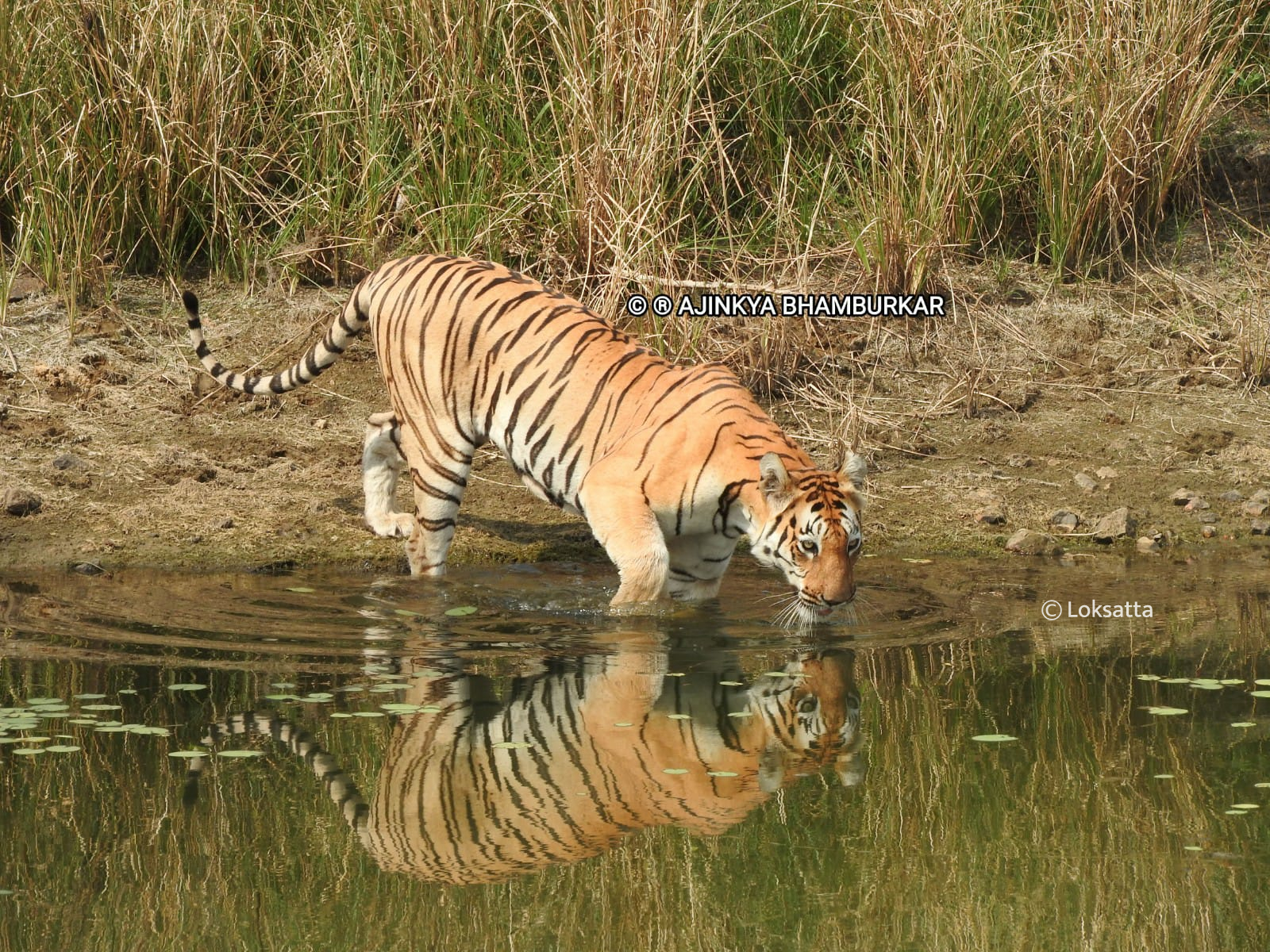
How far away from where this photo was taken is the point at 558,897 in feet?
11.2

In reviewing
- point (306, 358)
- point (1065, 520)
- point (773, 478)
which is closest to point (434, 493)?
point (306, 358)

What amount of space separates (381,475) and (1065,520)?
2.72 m

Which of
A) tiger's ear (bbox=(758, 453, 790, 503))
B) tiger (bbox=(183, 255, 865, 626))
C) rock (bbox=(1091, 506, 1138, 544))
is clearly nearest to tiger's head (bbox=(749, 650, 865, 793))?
tiger (bbox=(183, 255, 865, 626))

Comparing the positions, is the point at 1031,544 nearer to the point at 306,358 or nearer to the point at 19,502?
the point at 306,358

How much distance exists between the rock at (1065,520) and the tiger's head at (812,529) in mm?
1777

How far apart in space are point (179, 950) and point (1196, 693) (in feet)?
9.66

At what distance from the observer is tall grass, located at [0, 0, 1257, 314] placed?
26.6 ft

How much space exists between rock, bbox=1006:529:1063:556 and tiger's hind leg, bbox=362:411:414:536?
2.33 m

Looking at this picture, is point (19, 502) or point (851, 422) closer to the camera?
point (19, 502)

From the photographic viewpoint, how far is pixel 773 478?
541cm

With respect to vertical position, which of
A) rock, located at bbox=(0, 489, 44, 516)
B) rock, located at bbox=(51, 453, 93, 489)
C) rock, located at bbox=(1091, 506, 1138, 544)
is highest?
rock, located at bbox=(51, 453, 93, 489)

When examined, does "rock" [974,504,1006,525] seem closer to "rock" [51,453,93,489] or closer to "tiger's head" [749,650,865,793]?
"tiger's head" [749,650,865,793]

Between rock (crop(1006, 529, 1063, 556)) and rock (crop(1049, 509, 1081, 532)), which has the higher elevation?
rock (crop(1049, 509, 1081, 532))

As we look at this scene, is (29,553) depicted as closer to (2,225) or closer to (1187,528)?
(2,225)
